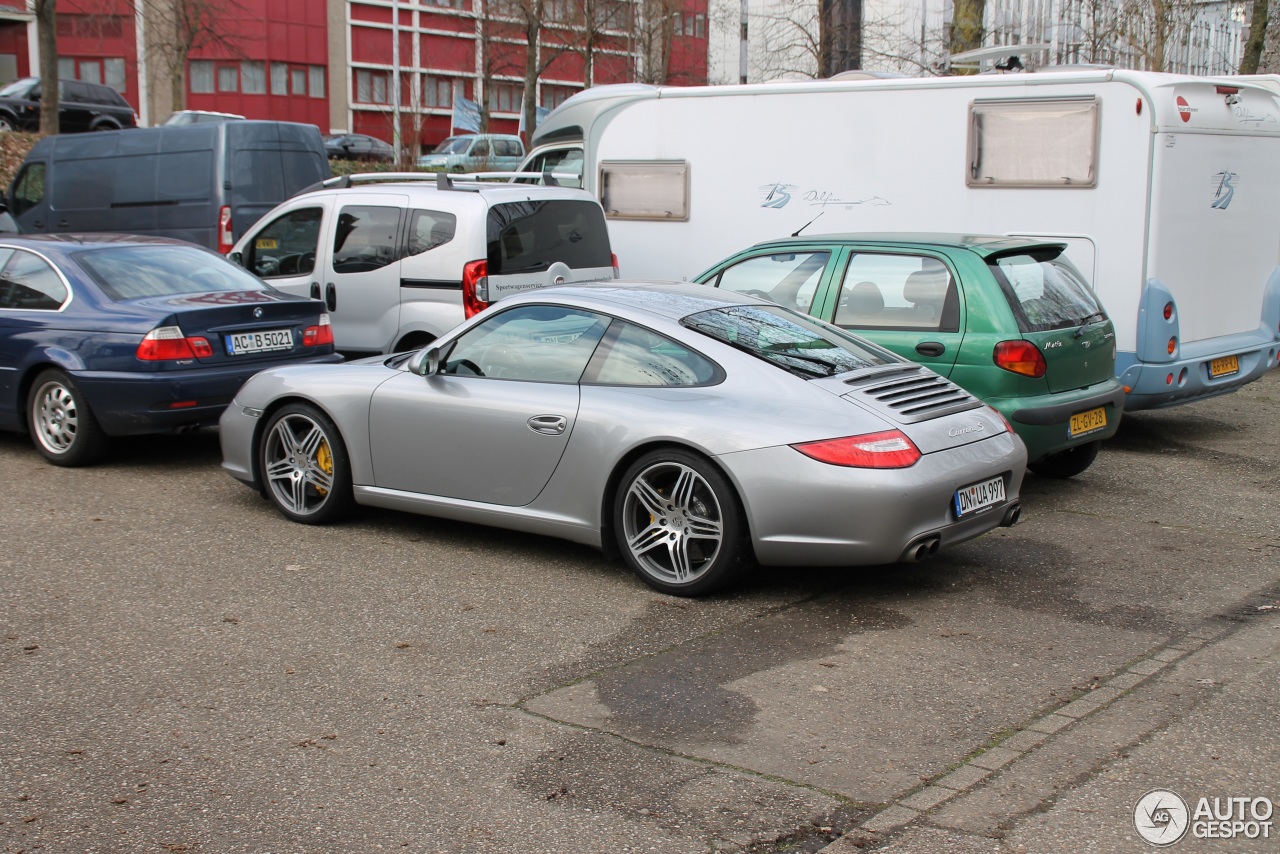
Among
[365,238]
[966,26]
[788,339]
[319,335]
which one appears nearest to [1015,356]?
[788,339]

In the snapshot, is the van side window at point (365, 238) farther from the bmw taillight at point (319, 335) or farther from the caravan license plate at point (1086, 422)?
the caravan license plate at point (1086, 422)

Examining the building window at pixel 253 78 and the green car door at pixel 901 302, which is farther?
the building window at pixel 253 78

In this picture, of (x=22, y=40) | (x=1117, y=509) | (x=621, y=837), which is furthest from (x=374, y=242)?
(x=22, y=40)

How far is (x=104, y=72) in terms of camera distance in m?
62.9

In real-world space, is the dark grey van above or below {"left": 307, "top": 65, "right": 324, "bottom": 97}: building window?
below

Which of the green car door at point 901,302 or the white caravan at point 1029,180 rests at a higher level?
the white caravan at point 1029,180

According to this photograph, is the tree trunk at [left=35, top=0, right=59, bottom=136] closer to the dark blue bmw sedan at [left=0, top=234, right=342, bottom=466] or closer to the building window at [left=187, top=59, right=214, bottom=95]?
the dark blue bmw sedan at [left=0, top=234, right=342, bottom=466]

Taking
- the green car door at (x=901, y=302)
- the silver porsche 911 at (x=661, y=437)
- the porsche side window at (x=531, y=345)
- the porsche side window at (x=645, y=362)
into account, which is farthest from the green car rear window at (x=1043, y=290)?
the porsche side window at (x=531, y=345)

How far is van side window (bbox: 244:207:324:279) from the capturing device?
35.1 ft

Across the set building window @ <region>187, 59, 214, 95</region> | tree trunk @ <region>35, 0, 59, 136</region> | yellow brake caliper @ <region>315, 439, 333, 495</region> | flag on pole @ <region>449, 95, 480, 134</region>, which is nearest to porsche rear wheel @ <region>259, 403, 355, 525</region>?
yellow brake caliper @ <region>315, 439, 333, 495</region>

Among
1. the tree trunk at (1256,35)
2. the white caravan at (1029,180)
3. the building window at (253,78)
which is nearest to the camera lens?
the white caravan at (1029,180)

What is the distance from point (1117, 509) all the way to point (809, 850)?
4.93m

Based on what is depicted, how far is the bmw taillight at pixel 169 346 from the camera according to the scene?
8438 millimetres

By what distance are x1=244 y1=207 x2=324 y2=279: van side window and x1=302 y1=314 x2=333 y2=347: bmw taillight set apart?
1.47 metres
